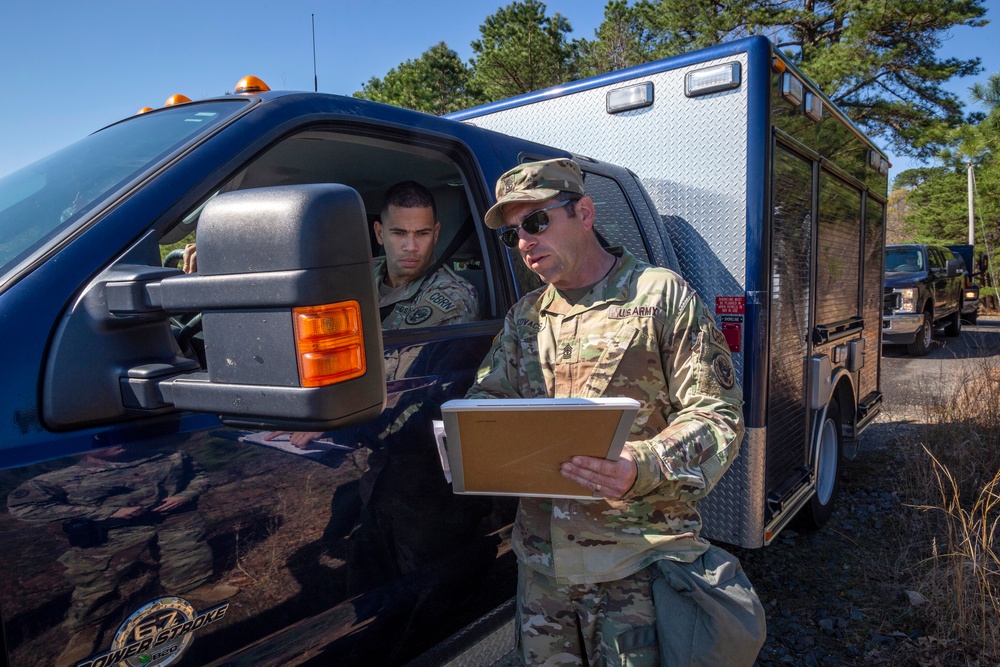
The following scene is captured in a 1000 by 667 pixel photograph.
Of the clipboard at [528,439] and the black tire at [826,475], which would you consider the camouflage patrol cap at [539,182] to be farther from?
the black tire at [826,475]

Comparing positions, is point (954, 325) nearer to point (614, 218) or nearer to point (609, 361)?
point (614, 218)

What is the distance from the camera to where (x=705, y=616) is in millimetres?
1592

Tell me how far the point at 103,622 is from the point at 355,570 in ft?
1.85

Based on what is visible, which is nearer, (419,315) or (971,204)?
(419,315)

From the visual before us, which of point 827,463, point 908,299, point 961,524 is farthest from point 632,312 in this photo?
point 908,299

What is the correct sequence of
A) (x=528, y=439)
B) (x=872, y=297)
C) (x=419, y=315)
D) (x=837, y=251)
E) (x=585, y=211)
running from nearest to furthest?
(x=528, y=439), (x=585, y=211), (x=419, y=315), (x=837, y=251), (x=872, y=297)

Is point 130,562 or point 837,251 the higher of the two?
point 837,251

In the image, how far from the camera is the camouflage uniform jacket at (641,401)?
5.41ft

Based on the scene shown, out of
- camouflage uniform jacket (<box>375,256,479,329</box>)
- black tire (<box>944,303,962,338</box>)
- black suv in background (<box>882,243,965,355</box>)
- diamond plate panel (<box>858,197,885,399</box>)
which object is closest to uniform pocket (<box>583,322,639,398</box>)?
camouflage uniform jacket (<box>375,256,479,329</box>)

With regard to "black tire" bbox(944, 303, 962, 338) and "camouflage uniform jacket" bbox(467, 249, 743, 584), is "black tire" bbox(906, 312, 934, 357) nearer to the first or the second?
"black tire" bbox(944, 303, 962, 338)

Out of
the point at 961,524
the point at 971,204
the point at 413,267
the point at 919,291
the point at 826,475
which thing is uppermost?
the point at 971,204

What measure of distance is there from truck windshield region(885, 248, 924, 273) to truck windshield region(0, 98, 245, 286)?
44.4ft

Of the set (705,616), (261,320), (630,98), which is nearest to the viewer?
(261,320)

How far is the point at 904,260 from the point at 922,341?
1731 mm
